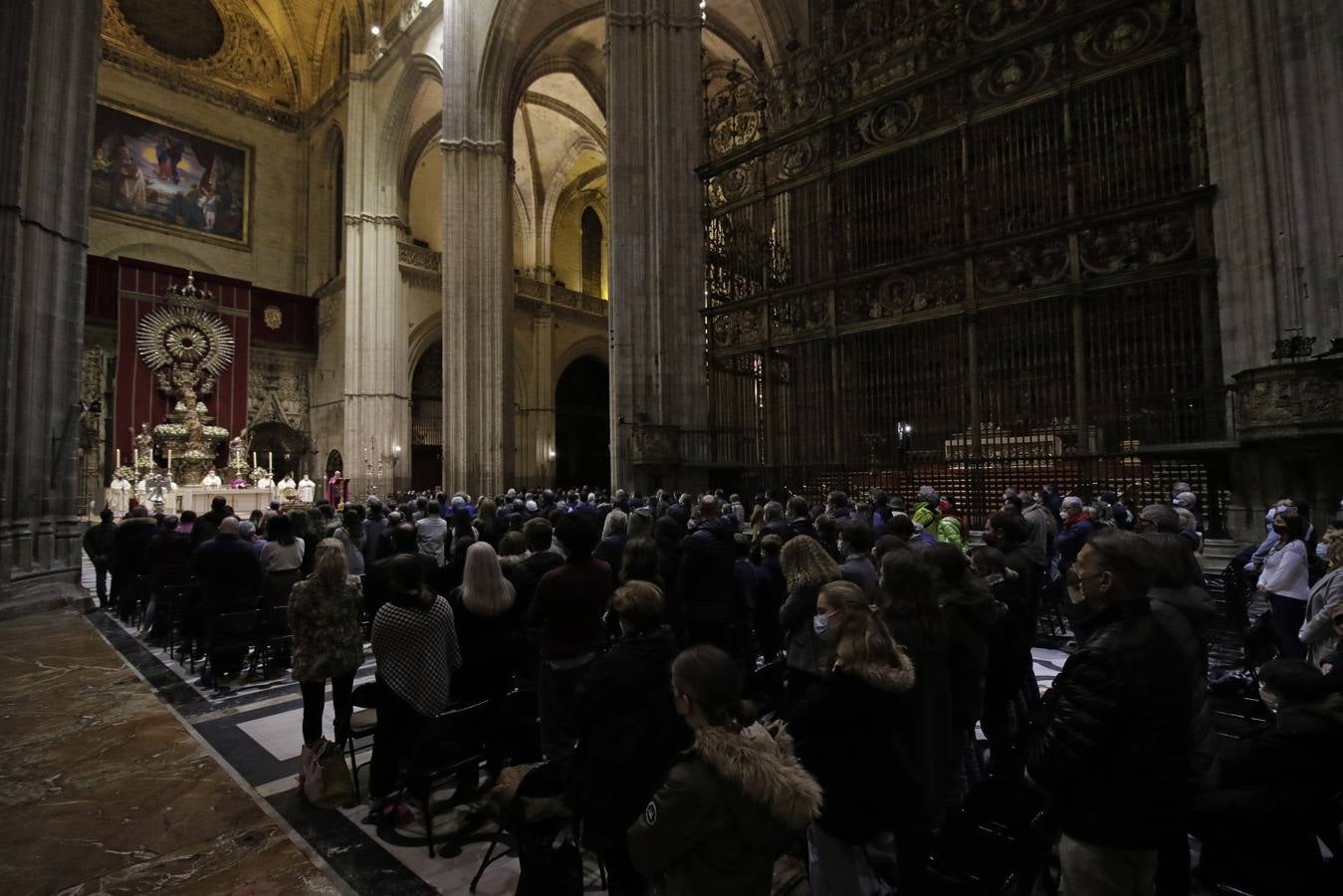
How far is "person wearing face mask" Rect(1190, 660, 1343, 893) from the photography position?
1.99 metres

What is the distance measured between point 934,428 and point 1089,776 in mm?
9627

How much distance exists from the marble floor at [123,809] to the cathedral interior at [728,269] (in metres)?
0.04

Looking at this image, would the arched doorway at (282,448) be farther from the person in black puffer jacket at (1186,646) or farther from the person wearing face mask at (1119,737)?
the person wearing face mask at (1119,737)

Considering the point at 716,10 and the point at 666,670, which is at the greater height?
the point at 716,10

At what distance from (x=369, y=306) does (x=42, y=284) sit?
1631 centimetres

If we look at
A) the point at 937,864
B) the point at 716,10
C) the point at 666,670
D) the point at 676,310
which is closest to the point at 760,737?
the point at 666,670

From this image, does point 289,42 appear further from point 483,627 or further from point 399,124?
point 483,627

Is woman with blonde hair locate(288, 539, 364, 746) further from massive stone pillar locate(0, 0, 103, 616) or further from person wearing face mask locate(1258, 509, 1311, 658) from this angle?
massive stone pillar locate(0, 0, 103, 616)

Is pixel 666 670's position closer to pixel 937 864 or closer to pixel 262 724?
pixel 937 864

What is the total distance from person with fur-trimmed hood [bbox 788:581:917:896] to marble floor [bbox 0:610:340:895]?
2002 mm

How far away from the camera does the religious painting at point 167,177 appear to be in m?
22.4

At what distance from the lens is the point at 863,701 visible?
1.99 meters

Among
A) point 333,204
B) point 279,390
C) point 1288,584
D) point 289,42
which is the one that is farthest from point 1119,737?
point 289,42

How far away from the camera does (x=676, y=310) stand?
1319 centimetres
